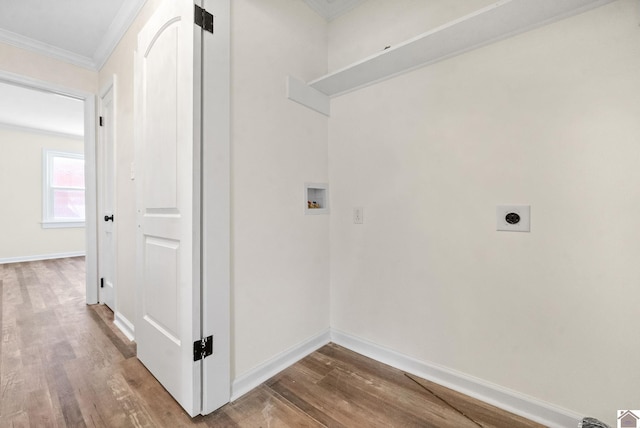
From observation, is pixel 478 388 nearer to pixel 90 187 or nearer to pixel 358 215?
pixel 358 215

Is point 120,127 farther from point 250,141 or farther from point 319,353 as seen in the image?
point 319,353

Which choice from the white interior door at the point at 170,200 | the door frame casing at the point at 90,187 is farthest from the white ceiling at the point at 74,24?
the white interior door at the point at 170,200

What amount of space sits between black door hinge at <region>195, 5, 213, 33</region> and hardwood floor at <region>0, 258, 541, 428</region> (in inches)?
76.0

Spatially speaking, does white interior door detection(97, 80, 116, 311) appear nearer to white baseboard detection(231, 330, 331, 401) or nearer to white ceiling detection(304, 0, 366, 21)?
white baseboard detection(231, 330, 331, 401)

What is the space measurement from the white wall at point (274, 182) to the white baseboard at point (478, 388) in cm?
48

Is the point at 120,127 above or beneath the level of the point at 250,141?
above

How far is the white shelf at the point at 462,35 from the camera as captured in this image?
1.18m

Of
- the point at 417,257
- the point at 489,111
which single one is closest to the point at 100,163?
the point at 417,257

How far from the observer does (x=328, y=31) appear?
2.16 m

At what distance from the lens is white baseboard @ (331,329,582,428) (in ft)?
4.12

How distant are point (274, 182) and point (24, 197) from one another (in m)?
6.33

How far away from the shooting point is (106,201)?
2.75 m

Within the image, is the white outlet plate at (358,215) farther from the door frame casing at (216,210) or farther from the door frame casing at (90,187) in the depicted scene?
the door frame casing at (90,187)

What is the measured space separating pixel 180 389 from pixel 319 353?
916mm
